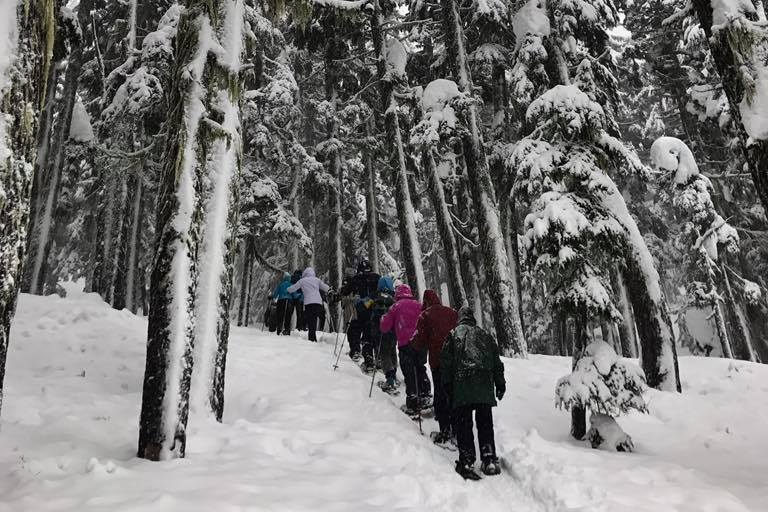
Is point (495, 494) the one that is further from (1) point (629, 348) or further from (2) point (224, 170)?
(1) point (629, 348)

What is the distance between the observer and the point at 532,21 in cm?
1114

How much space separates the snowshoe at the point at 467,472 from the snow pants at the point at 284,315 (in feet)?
30.7

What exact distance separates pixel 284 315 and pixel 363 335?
14.9 feet

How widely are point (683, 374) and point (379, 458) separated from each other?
26.8ft

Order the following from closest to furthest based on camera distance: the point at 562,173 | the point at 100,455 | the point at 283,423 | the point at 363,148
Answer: the point at 100,455 < the point at 283,423 < the point at 562,173 < the point at 363,148

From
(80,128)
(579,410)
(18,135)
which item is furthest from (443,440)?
(80,128)

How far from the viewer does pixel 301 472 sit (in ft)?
15.8

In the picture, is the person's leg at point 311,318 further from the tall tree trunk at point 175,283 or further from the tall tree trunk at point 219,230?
the tall tree trunk at point 175,283

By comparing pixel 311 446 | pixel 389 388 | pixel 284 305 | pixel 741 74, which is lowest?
pixel 311 446

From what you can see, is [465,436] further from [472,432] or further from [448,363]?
[448,363]

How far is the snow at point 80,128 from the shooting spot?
401 inches

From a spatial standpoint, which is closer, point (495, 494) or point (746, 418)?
point (495, 494)

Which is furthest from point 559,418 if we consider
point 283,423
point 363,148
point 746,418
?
point 363,148

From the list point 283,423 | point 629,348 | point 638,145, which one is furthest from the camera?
point 638,145
